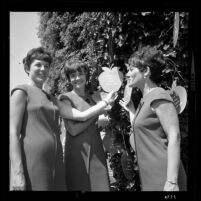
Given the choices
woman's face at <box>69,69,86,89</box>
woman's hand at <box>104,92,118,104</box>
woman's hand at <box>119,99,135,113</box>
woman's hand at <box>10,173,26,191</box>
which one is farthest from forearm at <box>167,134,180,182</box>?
woman's hand at <box>10,173,26,191</box>

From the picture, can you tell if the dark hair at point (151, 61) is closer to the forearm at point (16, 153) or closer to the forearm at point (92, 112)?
the forearm at point (92, 112)

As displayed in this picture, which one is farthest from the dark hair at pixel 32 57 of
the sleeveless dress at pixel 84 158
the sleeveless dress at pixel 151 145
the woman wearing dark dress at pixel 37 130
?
the sleeveless dress at pixel 151 145

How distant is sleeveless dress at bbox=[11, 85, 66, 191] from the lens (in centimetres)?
222

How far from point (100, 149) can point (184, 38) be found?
0.92 m

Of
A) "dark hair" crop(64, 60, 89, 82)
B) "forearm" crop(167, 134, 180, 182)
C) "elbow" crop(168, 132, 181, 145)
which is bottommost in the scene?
"forearm" crop(167, 134, 180, 182)

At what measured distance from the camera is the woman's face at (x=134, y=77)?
2395 mm

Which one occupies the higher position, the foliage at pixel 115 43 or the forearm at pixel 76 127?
the foliage at pixel 115 43

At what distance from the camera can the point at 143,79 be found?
2.39 metres

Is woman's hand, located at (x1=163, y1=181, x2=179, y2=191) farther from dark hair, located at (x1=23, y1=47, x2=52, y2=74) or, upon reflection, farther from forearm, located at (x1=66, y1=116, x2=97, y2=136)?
dark hair, located at (x1=23, y1=47, x2=52, y2=74)

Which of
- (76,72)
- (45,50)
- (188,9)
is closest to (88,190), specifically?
(76,72)

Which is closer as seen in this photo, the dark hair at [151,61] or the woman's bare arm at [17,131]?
the woman's bare arm at [17,131]

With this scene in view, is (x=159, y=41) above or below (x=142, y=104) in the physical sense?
above

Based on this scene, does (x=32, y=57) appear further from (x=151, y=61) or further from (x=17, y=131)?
(x=151, y=61)
